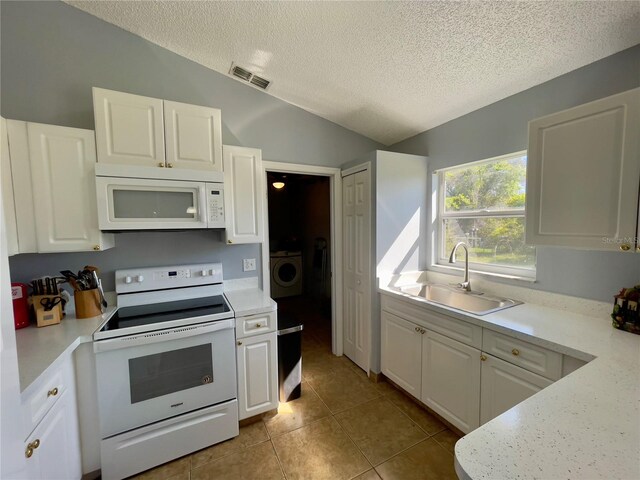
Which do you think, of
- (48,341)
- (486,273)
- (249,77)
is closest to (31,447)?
(48,341)

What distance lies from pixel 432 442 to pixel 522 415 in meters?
1.28

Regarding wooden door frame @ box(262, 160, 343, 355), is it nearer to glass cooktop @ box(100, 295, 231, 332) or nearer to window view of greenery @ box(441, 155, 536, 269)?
glass cooktop @ box(100, 295, 231, 332)

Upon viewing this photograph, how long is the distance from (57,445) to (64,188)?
4.46 feet

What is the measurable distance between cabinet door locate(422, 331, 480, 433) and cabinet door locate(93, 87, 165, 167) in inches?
89.2

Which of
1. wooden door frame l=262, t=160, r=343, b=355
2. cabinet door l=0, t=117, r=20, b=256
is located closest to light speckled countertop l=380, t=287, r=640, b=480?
wooden door frame l=262, t=160, r=343, b=355

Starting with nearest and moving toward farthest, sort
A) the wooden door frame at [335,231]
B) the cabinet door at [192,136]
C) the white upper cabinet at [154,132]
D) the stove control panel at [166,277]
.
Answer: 1. the white upper cabinet at [154,132]
2. the cabinet door at [192,136]
3. the stove control panel at [166,277]
4. the wooden door frame at [335,231]

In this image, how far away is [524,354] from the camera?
140 cm

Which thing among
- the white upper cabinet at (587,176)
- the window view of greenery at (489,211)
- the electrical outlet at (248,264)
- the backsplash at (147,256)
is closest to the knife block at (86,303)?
the backsplash at (147,256)

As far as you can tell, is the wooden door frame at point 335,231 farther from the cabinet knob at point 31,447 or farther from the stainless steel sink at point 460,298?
the cabinet knob at point 31,447

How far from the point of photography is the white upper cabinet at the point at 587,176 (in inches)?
45.1

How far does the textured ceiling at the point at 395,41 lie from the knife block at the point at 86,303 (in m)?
1.84

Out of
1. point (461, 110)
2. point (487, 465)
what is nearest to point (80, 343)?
point (487, 465)

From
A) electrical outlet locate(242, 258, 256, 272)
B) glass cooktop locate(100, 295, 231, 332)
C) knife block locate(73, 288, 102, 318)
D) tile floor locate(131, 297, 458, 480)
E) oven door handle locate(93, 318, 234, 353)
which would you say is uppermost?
electrical outlet locate(242, 258, 256, 272)

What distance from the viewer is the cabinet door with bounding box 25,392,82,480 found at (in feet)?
3.55
